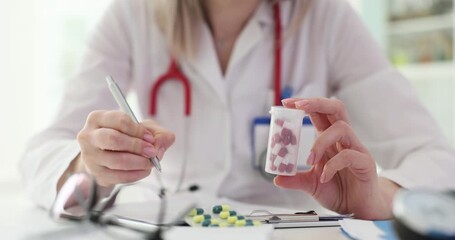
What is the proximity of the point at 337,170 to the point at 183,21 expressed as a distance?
0.46 metres

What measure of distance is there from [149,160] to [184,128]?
1.11 feet

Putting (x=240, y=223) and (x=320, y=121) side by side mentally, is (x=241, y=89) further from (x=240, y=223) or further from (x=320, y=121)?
(x=240, y=223)

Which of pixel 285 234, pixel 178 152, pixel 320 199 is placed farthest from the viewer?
pixel 178 152

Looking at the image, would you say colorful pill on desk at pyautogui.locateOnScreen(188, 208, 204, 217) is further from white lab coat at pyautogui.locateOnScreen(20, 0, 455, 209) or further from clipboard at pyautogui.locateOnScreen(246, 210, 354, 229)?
white lab coat at pyautogui.locateOnScreen(20, 0, 455, 209)

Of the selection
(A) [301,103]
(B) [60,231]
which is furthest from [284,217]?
Result: (B) [60,231]

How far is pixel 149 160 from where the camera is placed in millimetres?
566

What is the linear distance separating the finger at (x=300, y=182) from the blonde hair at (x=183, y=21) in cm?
37

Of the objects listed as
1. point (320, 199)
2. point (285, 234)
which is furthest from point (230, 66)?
point (285, 234)

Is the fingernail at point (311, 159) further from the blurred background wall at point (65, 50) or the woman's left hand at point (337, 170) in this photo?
the blurred background wall at point (65, 50)

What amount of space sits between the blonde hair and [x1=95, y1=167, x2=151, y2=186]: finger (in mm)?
353

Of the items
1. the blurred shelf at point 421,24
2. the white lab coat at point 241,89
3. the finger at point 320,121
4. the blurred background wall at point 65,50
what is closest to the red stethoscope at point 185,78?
the white lab coat at point 241,89

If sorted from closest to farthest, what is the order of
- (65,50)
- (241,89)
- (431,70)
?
(241,89)
(431,70)
(65,50)

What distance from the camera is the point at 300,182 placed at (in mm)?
626

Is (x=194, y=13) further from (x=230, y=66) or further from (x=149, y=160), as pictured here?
(x=149, y=160)
